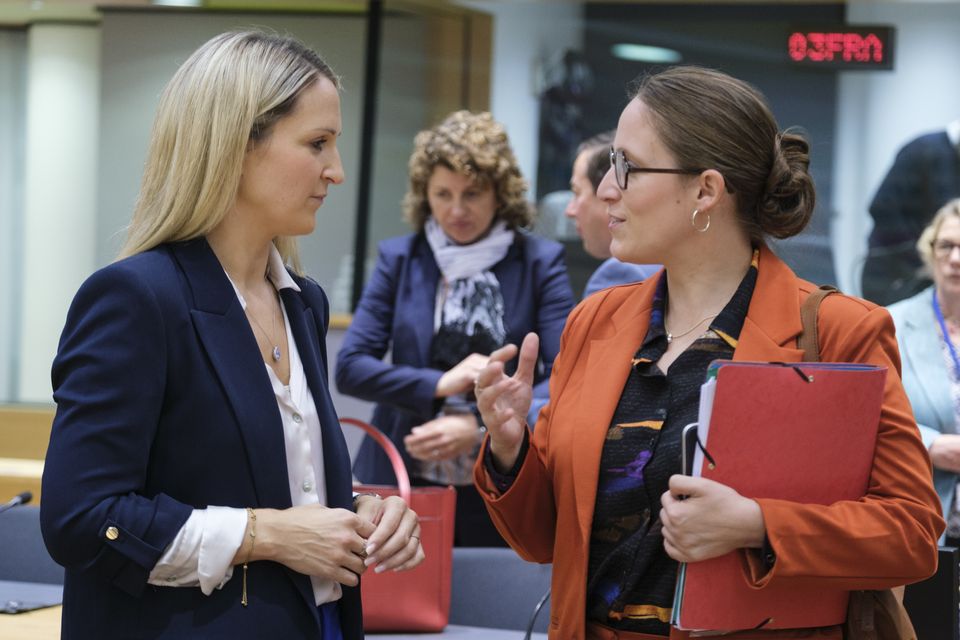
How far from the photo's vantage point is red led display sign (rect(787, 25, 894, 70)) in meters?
6.29

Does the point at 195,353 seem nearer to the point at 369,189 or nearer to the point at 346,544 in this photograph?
the point at 346,544

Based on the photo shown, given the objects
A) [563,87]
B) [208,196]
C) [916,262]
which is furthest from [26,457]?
[208,196]

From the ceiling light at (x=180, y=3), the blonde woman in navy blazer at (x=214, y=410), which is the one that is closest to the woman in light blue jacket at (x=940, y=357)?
the blonde woman in navy blazer at (x=214, y=410)

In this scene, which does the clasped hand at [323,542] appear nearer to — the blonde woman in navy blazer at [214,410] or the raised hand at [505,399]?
the blonde woman in navy blazer at [214,410]

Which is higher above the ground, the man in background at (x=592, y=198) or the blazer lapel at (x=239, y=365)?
the man in background at (x=592, y=198)

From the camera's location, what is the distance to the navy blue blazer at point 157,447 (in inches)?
64.6

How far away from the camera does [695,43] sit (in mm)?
6516

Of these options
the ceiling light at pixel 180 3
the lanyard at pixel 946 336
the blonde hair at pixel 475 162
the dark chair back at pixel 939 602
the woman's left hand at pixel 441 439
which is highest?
the ceiling light at pixel 180 3

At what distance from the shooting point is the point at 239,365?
1782mm

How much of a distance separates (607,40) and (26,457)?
156 inches

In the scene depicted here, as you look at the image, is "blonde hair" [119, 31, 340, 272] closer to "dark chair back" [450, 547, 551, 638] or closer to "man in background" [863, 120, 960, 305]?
"dark chair back" [450, 547, 551, 638]

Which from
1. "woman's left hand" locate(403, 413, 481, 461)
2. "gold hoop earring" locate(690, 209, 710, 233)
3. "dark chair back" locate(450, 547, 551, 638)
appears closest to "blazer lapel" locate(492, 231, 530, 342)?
"woman's left hand" locate(403, 413, 481, 461)

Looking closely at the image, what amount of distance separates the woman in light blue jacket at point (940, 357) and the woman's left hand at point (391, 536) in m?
2.14

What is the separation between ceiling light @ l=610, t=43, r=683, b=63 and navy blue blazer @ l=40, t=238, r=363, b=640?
505 centimetres
